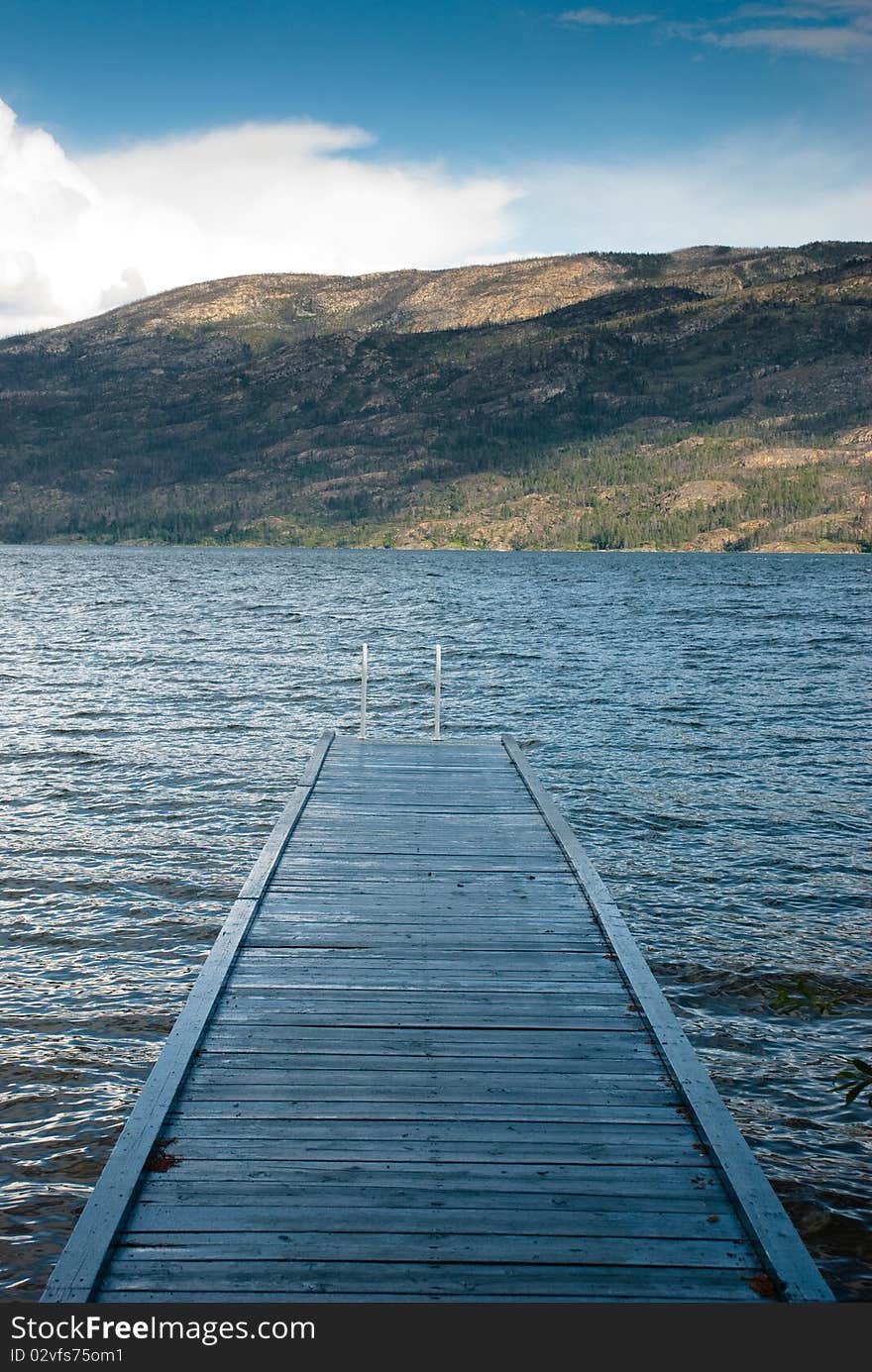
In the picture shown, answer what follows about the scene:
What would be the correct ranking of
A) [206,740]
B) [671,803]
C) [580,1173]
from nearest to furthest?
[580,1173] < [671,803] < [206,740]

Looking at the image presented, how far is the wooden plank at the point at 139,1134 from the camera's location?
5.25 metres

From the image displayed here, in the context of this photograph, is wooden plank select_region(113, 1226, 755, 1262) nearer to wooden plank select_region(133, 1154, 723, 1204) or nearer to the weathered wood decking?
the weathered wood decking

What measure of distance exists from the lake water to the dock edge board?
132cm

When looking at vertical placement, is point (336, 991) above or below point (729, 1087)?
above

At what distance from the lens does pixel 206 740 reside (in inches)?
1078

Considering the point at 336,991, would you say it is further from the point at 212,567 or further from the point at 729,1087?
the point at 212,567

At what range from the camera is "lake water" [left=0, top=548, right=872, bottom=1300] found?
9477mm

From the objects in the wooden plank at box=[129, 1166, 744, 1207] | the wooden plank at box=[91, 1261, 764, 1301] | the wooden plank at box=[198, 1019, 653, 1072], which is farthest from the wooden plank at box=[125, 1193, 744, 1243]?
the wooden plank at box=[198, 1019, 653, 1072]

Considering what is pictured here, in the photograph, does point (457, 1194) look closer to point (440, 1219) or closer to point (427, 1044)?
point (440, 1219)

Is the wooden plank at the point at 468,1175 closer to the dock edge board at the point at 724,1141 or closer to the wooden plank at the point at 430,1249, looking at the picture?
the dock edge board at the point at 724,1141

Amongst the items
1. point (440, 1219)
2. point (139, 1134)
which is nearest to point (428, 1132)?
point (440, 1219)

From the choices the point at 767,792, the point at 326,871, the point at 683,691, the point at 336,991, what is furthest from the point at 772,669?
the point at 336,991

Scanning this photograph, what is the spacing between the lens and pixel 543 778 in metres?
24.1

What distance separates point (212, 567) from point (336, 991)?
572ft
